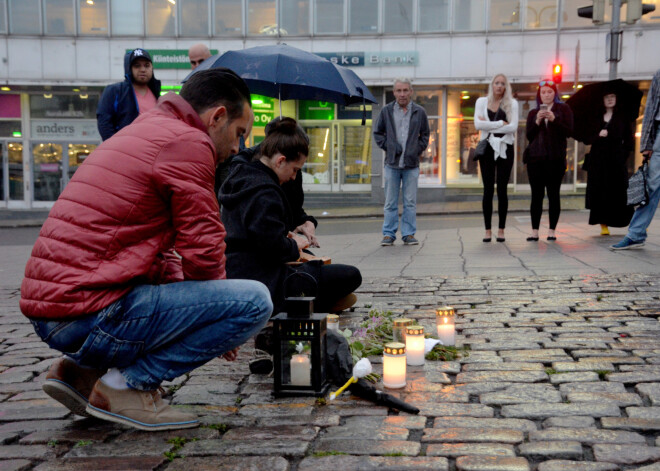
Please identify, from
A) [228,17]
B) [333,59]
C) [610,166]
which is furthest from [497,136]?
[228,17]

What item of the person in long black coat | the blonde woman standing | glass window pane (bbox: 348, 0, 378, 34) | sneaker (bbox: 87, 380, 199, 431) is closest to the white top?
the blonde woman standing

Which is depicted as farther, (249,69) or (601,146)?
(601,146)

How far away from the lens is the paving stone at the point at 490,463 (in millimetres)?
2605

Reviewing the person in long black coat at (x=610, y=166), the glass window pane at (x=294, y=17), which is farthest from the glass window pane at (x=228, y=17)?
the person in long black coat at (x=610, y=166)

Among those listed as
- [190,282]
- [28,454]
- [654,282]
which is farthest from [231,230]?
[654,282]

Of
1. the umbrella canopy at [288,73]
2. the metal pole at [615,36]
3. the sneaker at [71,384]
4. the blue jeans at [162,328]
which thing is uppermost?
the metal pole at [615,36]

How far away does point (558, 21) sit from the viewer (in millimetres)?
22531

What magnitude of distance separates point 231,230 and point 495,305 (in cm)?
231

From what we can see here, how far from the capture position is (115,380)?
3145 mm

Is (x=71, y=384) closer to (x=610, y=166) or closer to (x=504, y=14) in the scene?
(x=610, y=166)

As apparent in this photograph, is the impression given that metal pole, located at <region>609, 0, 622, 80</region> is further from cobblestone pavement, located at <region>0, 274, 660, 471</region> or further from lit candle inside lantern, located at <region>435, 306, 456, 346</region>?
lit candle inside lantern, located at <region>435, 306, 456, 346</region>

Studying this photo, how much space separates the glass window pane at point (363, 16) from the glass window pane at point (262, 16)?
252 cm

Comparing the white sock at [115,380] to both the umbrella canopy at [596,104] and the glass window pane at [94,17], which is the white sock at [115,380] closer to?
the umbrella canopy at [596,104]

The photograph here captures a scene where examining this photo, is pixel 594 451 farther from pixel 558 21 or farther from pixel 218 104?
pixel 558 21
